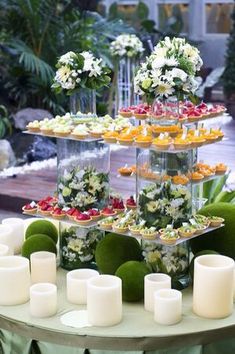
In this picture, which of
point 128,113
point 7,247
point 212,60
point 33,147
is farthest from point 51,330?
point 212,60

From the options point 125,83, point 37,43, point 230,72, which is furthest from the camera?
point 230,72

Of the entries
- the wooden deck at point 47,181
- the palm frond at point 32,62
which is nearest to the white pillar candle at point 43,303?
the wooden deck at point 47,181

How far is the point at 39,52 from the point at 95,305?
669cm

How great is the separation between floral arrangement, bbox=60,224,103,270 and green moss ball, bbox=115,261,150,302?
0.89ft

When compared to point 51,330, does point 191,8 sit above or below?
above

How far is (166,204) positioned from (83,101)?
0.54m

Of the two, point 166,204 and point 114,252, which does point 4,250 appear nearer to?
point 114,252

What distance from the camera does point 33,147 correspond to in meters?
7.37

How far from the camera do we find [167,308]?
2.03 meters

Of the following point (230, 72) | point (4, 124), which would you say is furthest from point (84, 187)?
point (230, 72)

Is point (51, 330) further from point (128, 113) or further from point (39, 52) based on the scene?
point (39, 52)

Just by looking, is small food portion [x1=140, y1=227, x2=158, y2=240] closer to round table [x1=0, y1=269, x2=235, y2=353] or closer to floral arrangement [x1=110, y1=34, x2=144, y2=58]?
round table [x1=0, y1=269, x2=235, y2=353]

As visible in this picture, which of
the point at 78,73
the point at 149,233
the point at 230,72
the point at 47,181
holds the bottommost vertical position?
the point at 47,181

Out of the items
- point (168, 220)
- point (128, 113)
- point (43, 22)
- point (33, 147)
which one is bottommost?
A: point (33, 147)
